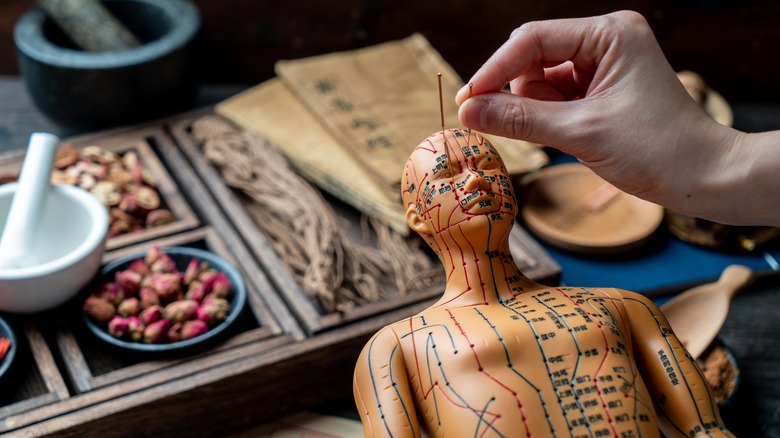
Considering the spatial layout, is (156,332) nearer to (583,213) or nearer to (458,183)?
(458,183)

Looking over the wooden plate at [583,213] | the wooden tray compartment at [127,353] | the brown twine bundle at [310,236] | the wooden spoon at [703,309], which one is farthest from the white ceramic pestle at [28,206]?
the wooden spoon at [703,309]

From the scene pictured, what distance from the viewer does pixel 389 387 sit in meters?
0.86

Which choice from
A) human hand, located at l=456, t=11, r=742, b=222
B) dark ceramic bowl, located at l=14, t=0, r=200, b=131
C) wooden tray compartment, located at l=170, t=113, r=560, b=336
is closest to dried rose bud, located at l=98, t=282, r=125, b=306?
wooden tray compartment, located at l=170, t=113, r=560, b=336

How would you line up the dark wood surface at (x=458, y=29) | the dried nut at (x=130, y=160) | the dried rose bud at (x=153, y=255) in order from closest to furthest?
the dried rose bud at (x=153, y=255)
the dried nut at (x=130, y=160)
the dark wood surface at (x=458, y=29)

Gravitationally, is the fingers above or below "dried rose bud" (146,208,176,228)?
above

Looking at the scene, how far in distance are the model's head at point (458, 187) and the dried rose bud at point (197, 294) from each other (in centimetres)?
48

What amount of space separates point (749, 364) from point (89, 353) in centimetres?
102

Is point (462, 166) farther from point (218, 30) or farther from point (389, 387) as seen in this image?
point (218, 30)

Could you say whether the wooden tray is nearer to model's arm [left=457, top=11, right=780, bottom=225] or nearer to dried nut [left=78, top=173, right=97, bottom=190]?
dried nut [left=78, top=173, right=97, bottom=190]

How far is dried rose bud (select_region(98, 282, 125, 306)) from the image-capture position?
1.27 meters

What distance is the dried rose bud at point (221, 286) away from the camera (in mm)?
1285

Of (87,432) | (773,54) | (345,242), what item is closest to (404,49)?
(345,242)

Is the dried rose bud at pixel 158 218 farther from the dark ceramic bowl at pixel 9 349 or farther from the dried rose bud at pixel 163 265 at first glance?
the dark ceramic bowl at pixel 9 349

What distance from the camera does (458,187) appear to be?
0.90 metres
